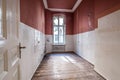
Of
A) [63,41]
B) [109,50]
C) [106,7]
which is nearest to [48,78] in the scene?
[109,50]

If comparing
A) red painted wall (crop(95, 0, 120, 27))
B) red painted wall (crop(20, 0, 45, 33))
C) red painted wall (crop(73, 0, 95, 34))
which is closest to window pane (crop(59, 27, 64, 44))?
red painted wall (crop(73, 0, 95, 34))

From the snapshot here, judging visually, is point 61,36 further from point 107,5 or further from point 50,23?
point 107,5

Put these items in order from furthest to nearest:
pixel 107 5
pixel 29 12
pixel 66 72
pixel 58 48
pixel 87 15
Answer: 1. pixel 58 48
2. pixel 87 15
3. pixel 66 72
4. pixel 107 5
5. pixel 29 12

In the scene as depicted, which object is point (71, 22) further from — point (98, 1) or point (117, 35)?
point (117, 35)

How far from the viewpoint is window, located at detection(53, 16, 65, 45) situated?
7.33m

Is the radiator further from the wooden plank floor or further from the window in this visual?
the wooden plank floor

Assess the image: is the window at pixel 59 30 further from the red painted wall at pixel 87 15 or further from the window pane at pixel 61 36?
the red painted wall at pixel 87 15

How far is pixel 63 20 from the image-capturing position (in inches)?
293

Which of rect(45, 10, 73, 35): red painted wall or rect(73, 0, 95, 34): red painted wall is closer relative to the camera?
rect(73, 0, 95, 34): red painted wall

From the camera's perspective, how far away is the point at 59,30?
24.4ft

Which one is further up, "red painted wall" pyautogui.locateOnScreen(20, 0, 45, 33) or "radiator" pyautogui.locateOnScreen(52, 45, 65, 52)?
"red painted wall" pyautogui.locateOnScreen(20, 0, 45, 33)

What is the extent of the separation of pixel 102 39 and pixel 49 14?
16.2 ft

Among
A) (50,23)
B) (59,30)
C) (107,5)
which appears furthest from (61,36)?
(107,5)

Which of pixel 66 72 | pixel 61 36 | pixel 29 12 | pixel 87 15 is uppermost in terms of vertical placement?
pixel 87 15
